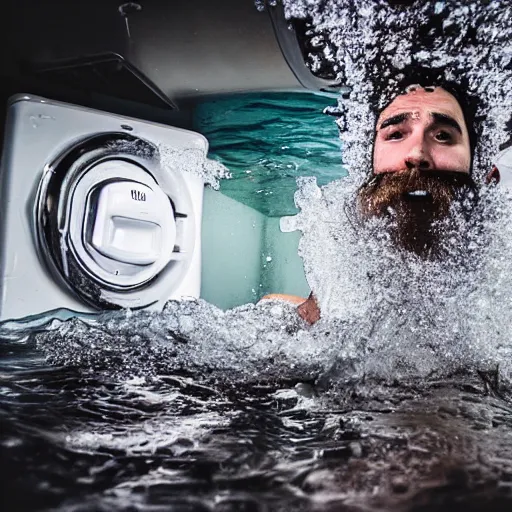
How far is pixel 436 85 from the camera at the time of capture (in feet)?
2.47

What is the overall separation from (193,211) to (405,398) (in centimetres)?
46

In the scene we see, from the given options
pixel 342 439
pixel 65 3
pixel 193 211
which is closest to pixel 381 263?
pixel 193 211

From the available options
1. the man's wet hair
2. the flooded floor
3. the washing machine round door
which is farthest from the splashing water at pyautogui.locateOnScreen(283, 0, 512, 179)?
the flooded floor

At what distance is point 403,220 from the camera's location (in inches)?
31.8

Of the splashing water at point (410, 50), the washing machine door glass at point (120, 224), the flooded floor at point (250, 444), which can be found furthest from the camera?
the washing machine door glass at point (120, 224)

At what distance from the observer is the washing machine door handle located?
2.58 ft

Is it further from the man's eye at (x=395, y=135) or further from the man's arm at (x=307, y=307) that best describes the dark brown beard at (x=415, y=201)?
the man's arm at (x=307, y=307)

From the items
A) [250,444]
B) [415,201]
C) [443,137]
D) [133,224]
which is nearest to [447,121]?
[443,137]

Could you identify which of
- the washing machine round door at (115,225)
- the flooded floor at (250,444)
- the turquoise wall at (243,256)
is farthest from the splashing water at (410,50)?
the flooded floor at (250,444)

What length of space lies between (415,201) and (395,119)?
0.44 ft

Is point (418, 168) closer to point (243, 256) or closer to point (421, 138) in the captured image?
point (421, 138)

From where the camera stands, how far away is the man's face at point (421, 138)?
789 mm

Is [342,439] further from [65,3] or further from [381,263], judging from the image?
[65,3]

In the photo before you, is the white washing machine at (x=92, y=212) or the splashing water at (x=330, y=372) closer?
the splashing water at (x=330, y=372)
